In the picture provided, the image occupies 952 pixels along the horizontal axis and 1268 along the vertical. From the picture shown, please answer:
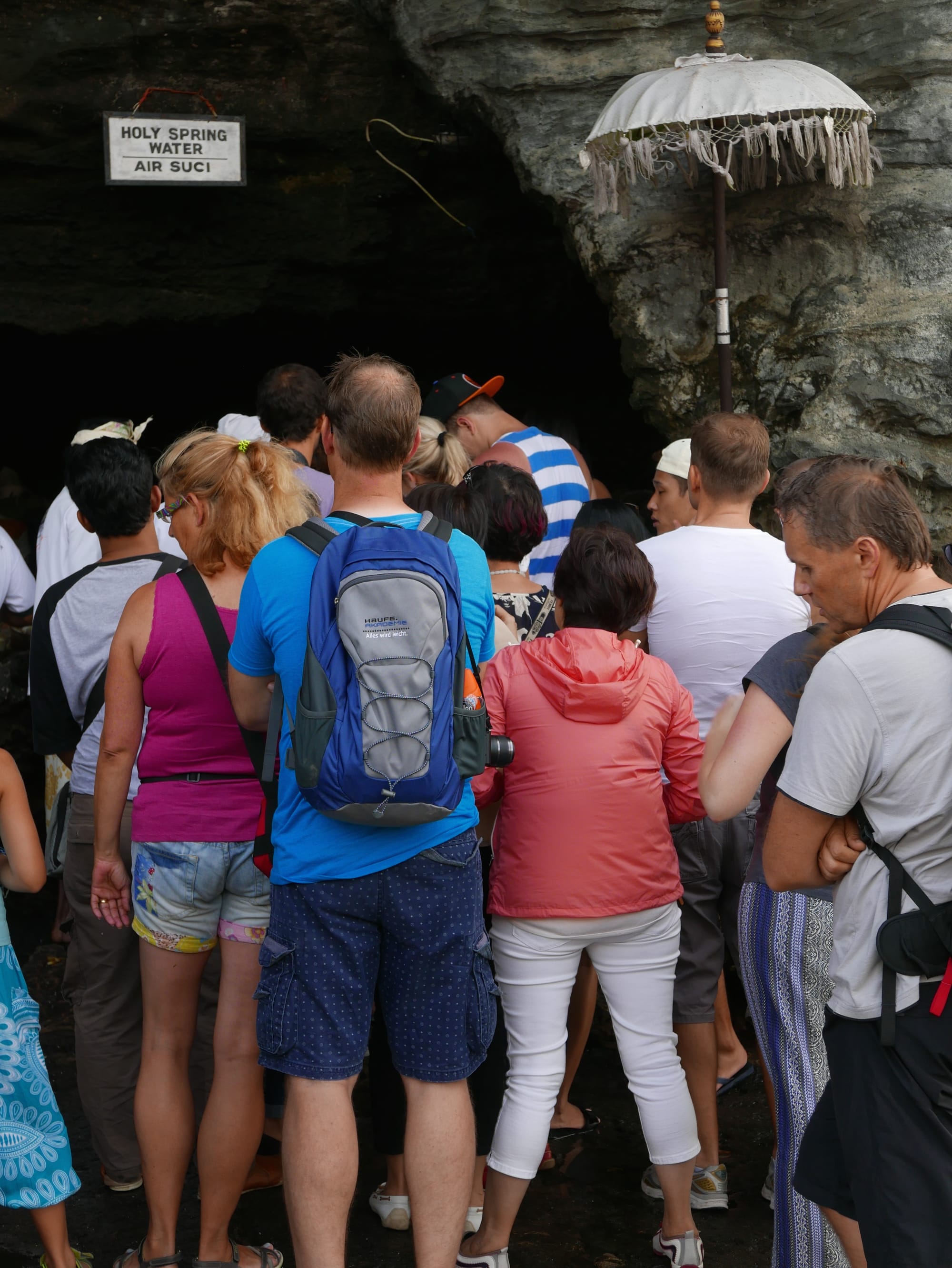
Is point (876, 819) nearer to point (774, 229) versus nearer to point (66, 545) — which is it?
point (66, 545)

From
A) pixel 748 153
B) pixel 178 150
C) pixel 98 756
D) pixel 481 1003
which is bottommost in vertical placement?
pixel 481 1003

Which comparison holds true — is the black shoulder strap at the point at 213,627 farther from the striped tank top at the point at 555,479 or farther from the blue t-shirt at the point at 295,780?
the striped tank top at the point at 555,479

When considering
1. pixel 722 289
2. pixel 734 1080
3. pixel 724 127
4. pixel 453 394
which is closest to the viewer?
pixel 734 1080

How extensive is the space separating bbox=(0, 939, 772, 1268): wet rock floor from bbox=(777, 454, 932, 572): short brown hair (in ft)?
6.53

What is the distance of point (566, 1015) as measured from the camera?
9.63 ft

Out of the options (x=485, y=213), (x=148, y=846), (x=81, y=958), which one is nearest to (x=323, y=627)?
(x=148, y=846)

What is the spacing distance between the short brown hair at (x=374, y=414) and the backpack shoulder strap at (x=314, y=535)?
165 mm

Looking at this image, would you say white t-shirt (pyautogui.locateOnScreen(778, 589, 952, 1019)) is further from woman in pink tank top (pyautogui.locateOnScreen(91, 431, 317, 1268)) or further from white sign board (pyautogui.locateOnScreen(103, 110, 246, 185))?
white sign board (pyautogui.locateOnScreen(103, 110, 246, 185))

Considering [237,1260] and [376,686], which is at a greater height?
[376,686]

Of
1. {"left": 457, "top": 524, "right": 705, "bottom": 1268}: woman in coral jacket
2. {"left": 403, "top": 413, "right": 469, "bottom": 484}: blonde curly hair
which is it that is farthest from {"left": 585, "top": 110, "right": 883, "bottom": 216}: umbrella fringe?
{"left": 457, "top": 524, "right": 705, "bottom": 1268}: woman in coral jacket

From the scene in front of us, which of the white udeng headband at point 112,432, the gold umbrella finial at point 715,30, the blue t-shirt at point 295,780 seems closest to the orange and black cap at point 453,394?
the white udeng headband at point 112,432

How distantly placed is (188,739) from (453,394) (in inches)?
104

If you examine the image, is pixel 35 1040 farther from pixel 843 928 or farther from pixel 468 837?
pixel 843 928

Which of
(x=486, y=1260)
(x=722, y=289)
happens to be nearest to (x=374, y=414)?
(x=486, y=1260)
